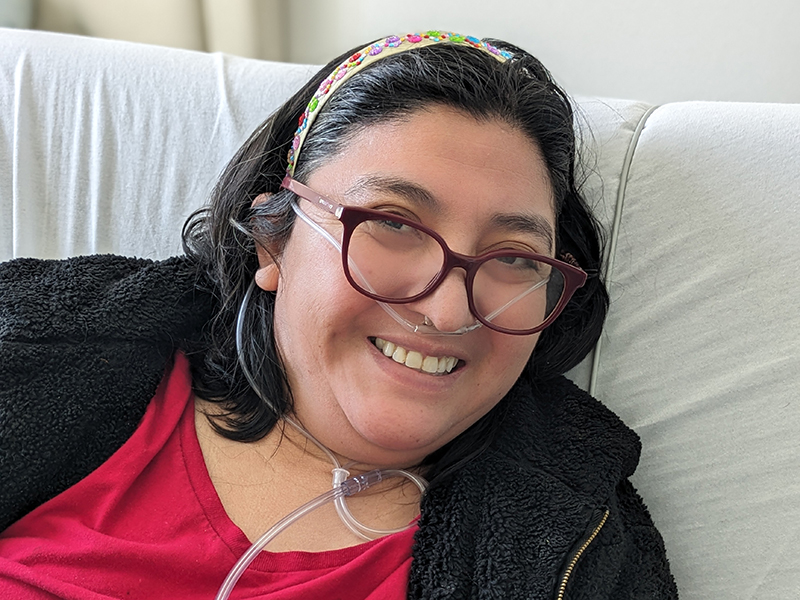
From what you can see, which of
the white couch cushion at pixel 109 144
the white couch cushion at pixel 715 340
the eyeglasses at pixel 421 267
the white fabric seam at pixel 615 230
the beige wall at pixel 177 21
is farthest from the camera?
the beige wall at pixel 177 21

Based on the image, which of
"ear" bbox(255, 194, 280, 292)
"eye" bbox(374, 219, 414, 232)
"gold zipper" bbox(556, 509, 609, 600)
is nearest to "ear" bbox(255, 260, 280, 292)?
"ear" bbox(255, 194, 280, 292)

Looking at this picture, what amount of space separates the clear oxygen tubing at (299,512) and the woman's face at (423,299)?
83 millimetres

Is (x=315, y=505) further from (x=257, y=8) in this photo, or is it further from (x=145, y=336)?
(x=257, y=8)

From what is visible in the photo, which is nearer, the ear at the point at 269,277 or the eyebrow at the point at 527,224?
the eyebrow at the point at 527,224

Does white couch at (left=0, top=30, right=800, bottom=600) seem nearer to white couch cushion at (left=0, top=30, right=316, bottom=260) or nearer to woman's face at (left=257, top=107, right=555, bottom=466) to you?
white couch cushion at (left=0, top=30, right=316, bottom=260)

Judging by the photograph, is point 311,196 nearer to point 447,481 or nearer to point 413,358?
point 413,358

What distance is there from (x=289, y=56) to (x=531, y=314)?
4.43 ft

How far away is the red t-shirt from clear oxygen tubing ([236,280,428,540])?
0.03m

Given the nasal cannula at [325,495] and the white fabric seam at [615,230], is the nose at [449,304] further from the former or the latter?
the white fabric seam at [615,230]

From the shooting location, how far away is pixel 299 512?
1058mm

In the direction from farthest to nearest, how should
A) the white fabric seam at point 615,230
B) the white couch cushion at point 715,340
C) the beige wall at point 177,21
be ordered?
the beige wall at point 177,21
the white fabric seam at point 615,230
the white couch cushion at point 715,340

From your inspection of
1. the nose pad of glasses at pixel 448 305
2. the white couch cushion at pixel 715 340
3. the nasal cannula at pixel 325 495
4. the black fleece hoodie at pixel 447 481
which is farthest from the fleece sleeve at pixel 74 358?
the white couch cushion at pixel 715 340

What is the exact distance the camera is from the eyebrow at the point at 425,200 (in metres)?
0.95

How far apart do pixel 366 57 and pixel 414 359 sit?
1.59 ft
